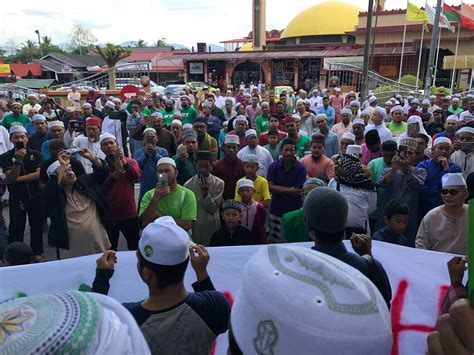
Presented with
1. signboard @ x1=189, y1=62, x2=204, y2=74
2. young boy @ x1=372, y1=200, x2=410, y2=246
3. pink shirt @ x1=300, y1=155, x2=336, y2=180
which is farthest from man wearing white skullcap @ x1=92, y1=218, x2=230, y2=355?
signboard @ x1=189, y1=62, x2=204, y2=74

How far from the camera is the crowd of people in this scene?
1.07m

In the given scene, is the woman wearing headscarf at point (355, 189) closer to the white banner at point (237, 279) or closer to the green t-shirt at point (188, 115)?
the white banner at point (237, 279)

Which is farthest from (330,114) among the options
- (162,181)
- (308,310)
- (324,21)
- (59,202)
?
(324,21)

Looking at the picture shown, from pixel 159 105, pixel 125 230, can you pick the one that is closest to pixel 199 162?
pixel 125 230

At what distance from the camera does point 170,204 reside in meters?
3.76

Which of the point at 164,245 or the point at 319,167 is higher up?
the point at 164,245

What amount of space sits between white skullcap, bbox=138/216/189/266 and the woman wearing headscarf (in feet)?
7.67

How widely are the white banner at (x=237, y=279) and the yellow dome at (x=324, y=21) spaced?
41.3 m

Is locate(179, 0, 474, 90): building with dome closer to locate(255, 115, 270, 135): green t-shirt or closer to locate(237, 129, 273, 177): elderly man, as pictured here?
locate(255, 115, 270, 135): green t-shirt

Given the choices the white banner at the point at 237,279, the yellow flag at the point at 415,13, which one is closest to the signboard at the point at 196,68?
the yellow flag at the point at 415,13

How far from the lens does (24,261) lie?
322cm

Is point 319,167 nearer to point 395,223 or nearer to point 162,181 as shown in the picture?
point 395,223

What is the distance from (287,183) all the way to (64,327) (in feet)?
12.7

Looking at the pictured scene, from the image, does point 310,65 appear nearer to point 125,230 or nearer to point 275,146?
point 275,146
